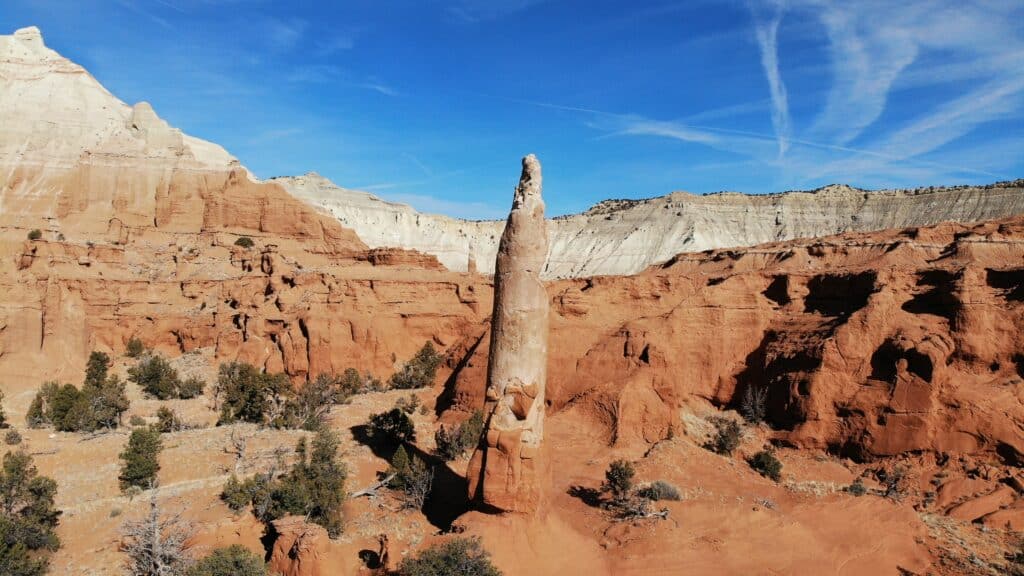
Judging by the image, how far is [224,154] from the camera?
54281 mm

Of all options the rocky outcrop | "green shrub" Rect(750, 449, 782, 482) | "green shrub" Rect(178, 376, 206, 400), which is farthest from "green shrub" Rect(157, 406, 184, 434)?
"green shrub" Rect(750, 449, 782, 482)

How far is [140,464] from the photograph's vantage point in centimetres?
1506

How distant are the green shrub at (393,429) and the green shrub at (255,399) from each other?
3.13 meters

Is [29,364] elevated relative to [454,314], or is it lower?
lower

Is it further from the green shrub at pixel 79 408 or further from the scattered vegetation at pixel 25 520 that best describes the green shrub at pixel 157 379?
the scattered vegetation at pixel 25 520

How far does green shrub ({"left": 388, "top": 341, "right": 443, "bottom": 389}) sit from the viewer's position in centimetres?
2789

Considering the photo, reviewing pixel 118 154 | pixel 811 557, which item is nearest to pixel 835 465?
pixel 811 557

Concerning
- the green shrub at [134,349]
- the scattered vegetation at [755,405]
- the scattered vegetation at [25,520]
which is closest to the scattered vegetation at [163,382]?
the green shrub at [134,349]

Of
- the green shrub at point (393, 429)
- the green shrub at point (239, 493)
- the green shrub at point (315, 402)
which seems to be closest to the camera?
the green shrub at point (239, 493)

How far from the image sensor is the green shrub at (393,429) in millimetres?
19203

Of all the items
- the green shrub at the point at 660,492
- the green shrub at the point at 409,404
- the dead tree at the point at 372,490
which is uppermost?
the green shrub at the point at 409,404

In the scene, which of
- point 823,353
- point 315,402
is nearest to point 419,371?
point 315,402

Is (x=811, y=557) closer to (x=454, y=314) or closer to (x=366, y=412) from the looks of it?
(x=366, y=412)

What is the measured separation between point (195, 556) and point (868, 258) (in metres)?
30.5
